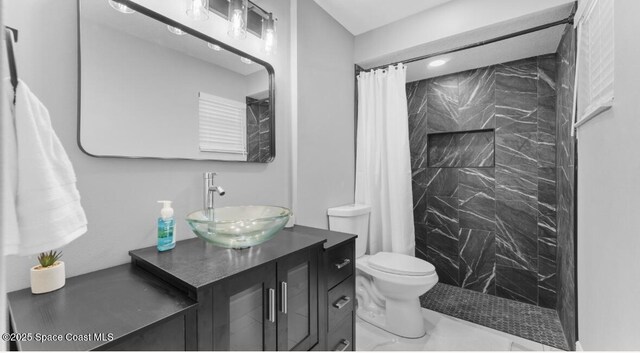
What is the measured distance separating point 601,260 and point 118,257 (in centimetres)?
195

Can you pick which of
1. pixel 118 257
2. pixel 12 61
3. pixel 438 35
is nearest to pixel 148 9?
pixel 12 61

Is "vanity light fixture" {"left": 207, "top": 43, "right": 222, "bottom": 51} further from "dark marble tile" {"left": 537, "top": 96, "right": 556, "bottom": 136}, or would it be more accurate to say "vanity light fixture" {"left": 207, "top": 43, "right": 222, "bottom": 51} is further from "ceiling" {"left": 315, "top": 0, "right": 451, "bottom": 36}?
"dark marble tile" {"left": 537, "top": 96, "right": 556, "bottom": 136}

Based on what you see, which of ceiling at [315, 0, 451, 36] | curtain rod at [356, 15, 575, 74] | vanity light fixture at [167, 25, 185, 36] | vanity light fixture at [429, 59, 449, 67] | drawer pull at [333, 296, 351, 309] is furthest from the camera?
vanity light fixture at [429, 59, 449, 67]

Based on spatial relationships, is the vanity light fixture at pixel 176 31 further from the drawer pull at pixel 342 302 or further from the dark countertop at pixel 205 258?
the drawer pull at pixel 342 302

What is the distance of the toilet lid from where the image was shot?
166cm

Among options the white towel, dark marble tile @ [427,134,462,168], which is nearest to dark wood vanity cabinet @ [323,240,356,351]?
the white towel

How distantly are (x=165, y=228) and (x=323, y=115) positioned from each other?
4.38ft

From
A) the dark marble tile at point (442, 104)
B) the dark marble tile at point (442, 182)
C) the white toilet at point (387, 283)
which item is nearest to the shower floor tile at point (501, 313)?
the white toilet at point (387, 283)

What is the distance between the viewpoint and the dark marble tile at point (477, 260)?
231 centimetres

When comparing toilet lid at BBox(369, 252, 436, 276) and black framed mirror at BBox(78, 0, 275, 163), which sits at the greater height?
black framed mirror at BBox(78, 0, 275, 163)

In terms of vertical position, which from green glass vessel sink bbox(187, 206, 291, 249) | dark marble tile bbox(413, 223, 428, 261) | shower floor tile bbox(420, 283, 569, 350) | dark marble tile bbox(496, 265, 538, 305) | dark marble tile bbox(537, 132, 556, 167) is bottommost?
shower floor tile bbox(420, 283, 569, 350)

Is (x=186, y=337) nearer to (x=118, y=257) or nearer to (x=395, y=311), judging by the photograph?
(x=118, y=257)

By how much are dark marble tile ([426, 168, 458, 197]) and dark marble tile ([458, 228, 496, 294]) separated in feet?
1.29

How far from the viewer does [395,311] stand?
5.83ft
